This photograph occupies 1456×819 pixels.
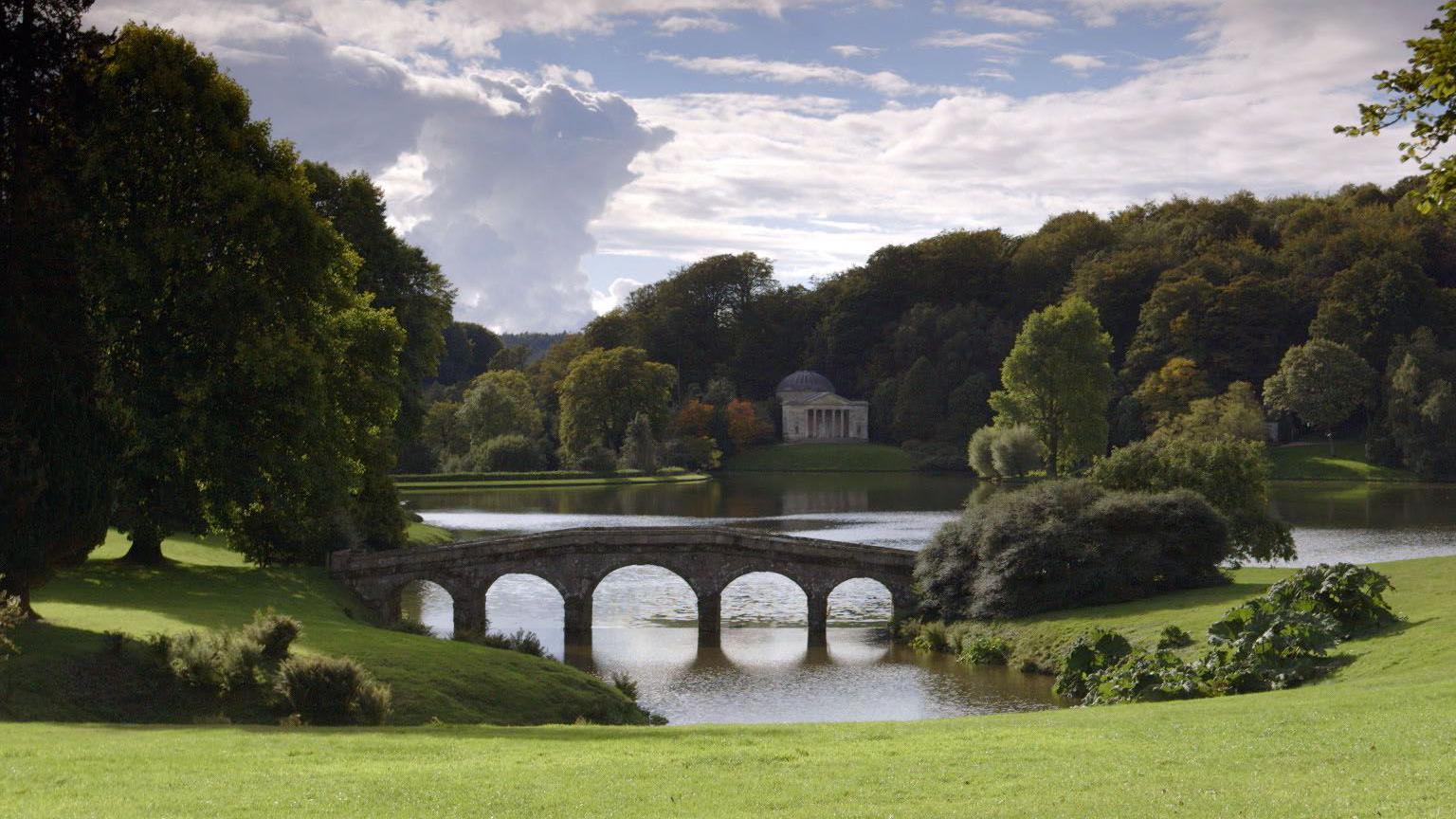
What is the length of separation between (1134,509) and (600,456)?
7527 cm

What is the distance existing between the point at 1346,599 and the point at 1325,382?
74414 millimetres

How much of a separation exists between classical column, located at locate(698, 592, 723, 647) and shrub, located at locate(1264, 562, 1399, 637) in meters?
18.5

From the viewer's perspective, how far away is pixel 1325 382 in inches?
3725

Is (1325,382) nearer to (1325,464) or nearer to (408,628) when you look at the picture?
(1325,464)

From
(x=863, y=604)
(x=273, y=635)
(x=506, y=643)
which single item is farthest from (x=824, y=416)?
(x=273, y=635)

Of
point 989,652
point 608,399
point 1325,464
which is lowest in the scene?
point 989,652

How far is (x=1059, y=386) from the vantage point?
85000mm

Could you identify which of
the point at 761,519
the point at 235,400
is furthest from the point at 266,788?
the point at 761,519

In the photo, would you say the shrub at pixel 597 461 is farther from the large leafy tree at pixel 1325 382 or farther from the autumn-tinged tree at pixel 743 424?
the large leafy tree at pixel 1325 382

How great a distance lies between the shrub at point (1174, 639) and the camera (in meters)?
29.8

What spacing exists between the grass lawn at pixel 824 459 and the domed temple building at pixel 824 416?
10.4 feet

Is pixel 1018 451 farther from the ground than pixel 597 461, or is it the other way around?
pixel 1018 451

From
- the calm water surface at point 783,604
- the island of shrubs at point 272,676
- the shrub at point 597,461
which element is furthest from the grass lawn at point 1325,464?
the island of shrubs at point 272,676

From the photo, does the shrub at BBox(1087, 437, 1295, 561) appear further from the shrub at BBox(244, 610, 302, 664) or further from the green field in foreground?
the shrub at BBox(244, 610, 302, 664)
